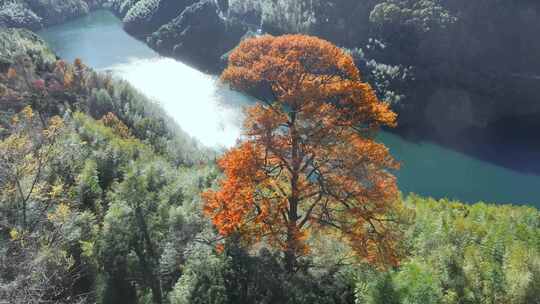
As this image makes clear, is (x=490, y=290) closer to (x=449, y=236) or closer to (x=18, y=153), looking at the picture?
(x=449, y=236)

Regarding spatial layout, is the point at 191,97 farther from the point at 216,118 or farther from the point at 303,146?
the point at 303,146

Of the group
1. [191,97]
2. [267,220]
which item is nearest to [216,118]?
[191,97]

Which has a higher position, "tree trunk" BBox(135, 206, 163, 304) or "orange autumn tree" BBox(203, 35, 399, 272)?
"orange autumn tree" BBox(203, 35, 399, 272)

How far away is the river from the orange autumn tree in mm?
29529

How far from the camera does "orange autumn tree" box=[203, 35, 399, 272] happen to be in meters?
19.0

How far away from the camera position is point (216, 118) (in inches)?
3634

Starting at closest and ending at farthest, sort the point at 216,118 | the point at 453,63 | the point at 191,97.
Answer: the point at 216,118
the point at 453,63
the point at 191,97

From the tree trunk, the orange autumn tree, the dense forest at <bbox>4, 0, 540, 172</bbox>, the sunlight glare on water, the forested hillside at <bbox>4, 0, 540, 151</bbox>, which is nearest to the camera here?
the orange autumn tree

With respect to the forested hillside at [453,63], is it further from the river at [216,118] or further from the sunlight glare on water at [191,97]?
the sunlight glare on water at [191,97]

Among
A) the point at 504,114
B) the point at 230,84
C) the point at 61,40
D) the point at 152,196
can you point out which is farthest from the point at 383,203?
the point at 61,40

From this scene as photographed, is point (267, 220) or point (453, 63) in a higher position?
point (453, 63)

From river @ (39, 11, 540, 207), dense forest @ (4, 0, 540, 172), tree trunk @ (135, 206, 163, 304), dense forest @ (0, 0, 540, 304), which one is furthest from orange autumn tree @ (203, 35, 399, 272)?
dense forest @ (4, 0, 540, 172)

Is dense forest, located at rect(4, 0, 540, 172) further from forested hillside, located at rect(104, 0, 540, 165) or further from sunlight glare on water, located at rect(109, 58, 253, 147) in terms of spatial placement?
sunlight glare on water, located at rect(109, 58, 253, 147)

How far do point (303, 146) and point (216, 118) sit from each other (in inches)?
2910
